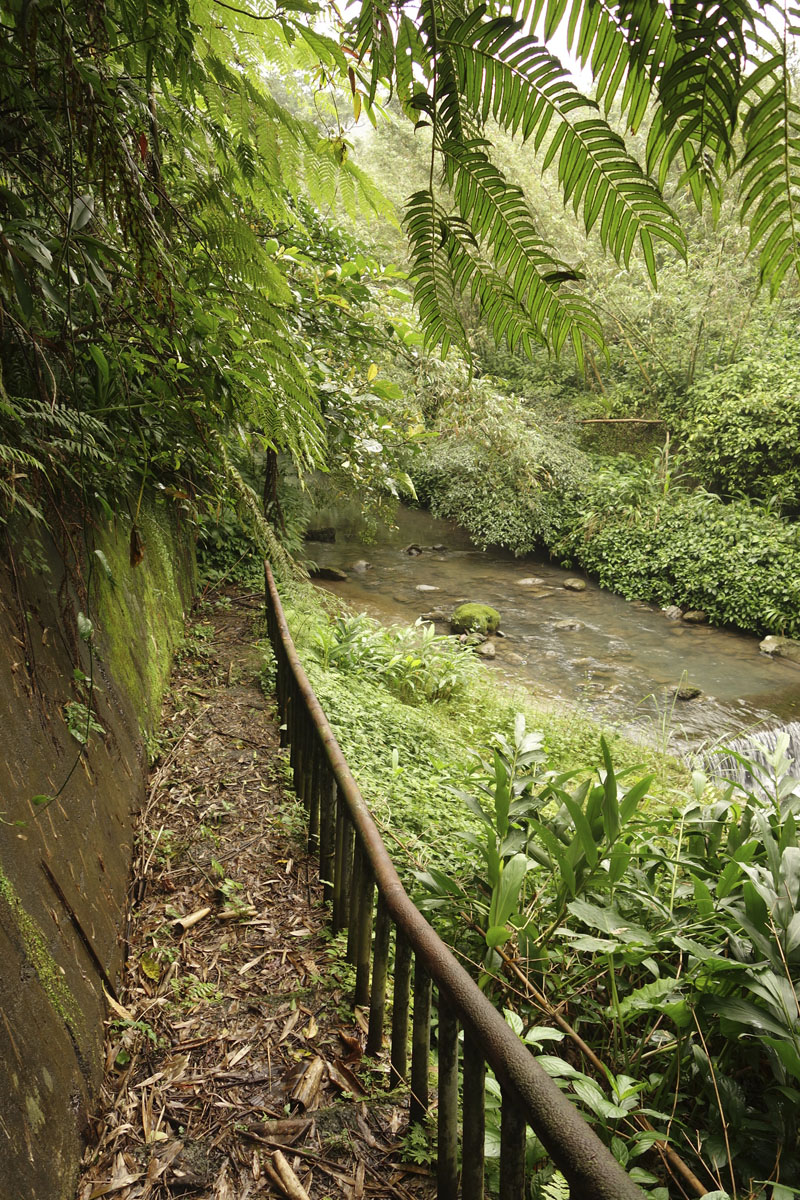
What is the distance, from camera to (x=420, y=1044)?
5.44 feet

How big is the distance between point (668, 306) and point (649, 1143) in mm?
16058

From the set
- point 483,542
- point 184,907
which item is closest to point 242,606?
point 184,907

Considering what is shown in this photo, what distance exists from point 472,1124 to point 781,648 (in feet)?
35.9

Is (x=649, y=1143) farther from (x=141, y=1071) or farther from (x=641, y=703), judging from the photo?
(x=641, y=703)

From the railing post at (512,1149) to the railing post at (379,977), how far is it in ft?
2.35

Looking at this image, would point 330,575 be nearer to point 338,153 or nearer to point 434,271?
point 338,153

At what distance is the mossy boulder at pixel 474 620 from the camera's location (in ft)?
34.3

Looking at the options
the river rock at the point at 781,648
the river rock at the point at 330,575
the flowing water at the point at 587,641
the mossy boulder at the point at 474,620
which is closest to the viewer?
the flowing water at the point at 587,641

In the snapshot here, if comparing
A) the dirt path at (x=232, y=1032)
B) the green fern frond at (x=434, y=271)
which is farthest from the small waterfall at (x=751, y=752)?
the green fern frond at (x=434, y=271)

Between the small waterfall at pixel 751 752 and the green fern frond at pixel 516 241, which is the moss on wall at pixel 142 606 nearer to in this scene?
the green fern frond at pixel 516 241

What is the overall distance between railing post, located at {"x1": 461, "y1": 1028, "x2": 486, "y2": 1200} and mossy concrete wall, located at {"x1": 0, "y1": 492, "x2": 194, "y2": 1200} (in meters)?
0.84

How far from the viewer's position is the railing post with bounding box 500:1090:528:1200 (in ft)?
3.63

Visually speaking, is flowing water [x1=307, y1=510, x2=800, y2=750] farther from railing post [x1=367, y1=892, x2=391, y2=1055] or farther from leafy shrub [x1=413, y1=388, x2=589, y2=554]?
railing post [x1=367, y1=892, x2=391, y2=1055]

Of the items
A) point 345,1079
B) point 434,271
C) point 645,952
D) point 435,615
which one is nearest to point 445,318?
point 434,271
